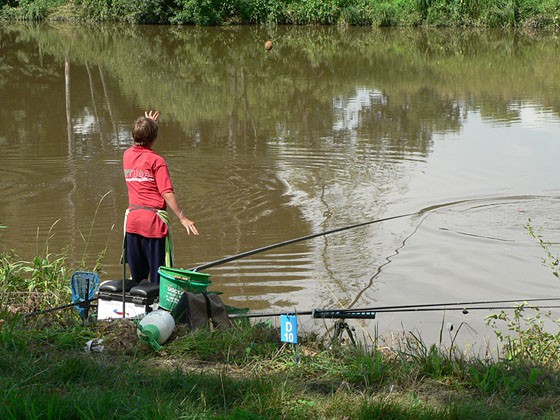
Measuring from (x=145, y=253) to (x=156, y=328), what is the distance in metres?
1.14

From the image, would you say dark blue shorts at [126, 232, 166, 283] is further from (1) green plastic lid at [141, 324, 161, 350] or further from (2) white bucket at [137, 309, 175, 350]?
(1) green plastic lid at [141, 324, 161, 350]

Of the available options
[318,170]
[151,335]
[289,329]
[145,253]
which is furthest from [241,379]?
[318,170]

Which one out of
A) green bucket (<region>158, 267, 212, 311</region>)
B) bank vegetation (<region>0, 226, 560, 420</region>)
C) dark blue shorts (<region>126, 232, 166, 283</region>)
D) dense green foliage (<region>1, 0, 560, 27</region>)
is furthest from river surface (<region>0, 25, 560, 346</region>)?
dense green foliage (<region>1, 0, 560, 27</region>)

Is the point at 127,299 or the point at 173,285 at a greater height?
the point at 173,285

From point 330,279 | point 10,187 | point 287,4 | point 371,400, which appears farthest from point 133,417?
point 287,4

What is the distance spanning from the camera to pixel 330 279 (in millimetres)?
8086

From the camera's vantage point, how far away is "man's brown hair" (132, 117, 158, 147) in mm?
5824

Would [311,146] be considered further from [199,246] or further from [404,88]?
[404,88]

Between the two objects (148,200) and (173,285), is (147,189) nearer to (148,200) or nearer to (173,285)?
(148,200)

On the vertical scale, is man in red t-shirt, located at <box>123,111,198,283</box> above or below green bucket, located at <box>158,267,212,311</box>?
above

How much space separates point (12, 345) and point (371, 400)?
1.96 m

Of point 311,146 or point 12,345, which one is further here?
point 311,146

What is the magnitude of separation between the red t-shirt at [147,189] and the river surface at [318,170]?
4.74 ft

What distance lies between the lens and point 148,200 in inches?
232
